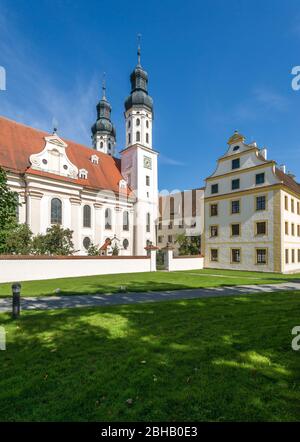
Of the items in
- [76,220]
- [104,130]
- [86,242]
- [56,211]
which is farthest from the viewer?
[104,130]

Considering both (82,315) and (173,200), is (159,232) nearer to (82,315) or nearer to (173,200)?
(173,200)

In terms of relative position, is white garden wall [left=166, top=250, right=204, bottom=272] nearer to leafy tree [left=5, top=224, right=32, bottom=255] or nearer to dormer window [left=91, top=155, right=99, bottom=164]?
leafy tree [left=5, top=224, right=32, bottom=255]

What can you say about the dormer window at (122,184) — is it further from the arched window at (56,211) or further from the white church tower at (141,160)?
the arched window at (56,211)

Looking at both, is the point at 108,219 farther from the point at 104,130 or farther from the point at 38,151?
the point at 104,130

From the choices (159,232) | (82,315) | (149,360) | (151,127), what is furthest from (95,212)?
(149,360)

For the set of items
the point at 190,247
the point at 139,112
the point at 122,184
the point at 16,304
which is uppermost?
the point at 139,112

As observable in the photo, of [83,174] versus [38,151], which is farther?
[83,174]

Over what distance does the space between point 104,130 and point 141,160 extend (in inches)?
711

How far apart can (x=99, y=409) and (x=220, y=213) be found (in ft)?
84.5

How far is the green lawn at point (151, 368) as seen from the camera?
289 centimetres

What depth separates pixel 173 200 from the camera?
47656 millimetres

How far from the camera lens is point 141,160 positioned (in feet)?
135

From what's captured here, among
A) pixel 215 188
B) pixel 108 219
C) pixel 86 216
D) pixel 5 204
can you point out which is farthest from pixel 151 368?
pixel 108 219

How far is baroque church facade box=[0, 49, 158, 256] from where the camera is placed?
28.3 meters
